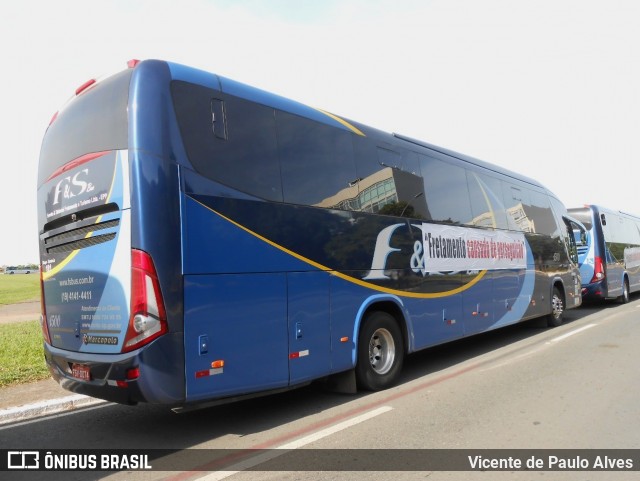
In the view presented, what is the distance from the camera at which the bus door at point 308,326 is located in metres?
5.31

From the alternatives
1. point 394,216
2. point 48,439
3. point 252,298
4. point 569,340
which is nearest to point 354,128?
point 394,216

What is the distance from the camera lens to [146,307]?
4.24 meters

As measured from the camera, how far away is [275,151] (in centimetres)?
543

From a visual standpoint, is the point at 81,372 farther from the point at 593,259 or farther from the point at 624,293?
the point at 624,293

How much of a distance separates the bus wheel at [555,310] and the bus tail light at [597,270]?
4.61m

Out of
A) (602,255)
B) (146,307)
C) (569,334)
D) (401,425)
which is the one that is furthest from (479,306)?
(602,255)

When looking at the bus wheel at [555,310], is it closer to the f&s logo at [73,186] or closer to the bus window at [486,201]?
the bus window at [486,201]

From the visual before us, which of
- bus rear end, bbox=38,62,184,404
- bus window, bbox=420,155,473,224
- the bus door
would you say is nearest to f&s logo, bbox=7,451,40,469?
bus rear end, bbox=38,62,184,404

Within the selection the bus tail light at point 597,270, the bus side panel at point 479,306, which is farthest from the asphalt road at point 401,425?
the bus tail light at point 597,270

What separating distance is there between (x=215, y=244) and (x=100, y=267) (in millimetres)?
1090

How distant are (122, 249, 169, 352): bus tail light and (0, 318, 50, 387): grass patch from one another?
4.37 metres

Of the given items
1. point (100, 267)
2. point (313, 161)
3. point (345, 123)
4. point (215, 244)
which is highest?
point (345, 123)

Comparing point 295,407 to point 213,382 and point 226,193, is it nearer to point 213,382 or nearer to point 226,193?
point 213,382

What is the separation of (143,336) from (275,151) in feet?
7.86
